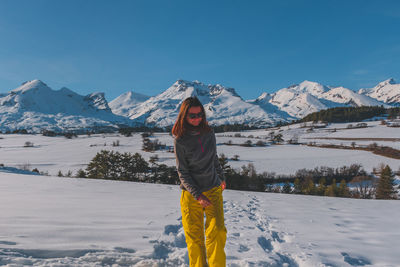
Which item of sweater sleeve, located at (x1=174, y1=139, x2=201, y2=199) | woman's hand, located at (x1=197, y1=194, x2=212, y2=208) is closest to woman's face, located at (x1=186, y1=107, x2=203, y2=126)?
sweater sleeve, located at (x1=174, y1=139, x2=201, y2=199)

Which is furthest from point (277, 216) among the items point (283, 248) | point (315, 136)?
point (315, 136)

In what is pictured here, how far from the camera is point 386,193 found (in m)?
43.4

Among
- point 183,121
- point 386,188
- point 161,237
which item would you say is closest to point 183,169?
point 183,121

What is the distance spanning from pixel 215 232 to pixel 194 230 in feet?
1.05

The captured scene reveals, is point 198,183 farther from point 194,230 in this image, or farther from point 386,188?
point 386,188

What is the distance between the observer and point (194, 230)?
3340 millimetres

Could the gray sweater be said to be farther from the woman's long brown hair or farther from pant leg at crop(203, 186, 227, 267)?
pant leg at crop(203, 186, 227, 267)

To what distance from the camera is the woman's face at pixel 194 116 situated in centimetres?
325

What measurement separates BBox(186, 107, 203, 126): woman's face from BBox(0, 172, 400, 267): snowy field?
2.38m

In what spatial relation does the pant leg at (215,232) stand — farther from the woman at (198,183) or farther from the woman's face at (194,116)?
the woman's face at (194,116)

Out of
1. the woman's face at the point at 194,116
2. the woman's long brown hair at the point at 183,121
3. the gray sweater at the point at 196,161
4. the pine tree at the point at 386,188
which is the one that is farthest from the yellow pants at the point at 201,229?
the pine tree at the point at 386,188

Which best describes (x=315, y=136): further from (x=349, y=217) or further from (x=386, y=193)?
(x=349, y=217)

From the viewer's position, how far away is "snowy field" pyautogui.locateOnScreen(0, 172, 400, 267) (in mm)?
3729

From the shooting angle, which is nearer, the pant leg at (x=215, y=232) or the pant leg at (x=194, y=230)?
the pant leg at (x=215, y=232)
